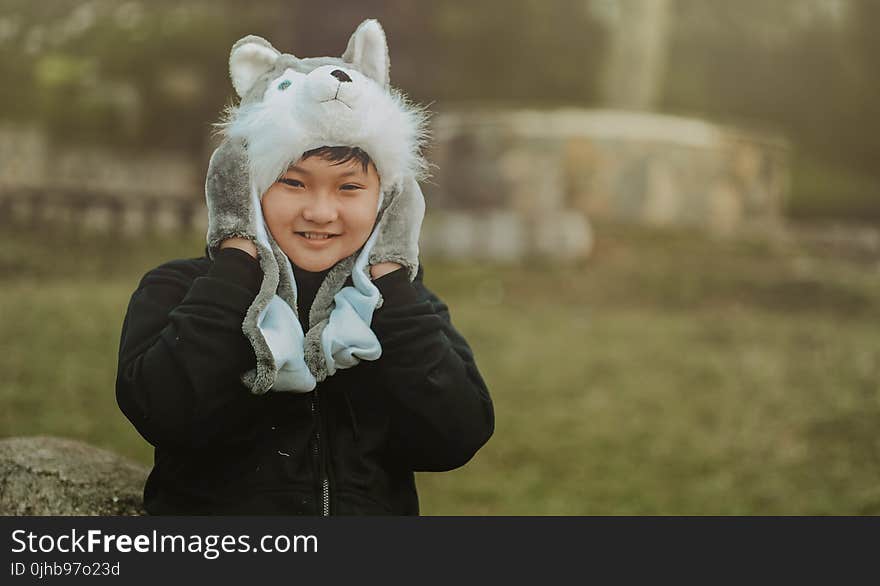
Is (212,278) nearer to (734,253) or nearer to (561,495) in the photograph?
(561,495)

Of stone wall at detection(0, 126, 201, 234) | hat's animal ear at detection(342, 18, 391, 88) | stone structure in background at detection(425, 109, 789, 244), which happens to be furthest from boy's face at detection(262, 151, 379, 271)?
stone structure in background at detection(425, 109, 789, 244)

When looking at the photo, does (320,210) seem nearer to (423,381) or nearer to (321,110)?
(321,110)

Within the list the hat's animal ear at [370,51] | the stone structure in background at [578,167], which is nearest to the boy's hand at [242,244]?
the hat's animal ear at [370,51]

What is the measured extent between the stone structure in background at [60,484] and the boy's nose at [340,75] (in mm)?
1137

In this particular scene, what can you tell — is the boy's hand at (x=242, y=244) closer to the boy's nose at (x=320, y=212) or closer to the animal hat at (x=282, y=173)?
the animal hat at (x=282, y=173)

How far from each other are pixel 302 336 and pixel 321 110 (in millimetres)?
455

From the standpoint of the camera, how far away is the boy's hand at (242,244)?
1.98 meters

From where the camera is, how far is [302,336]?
1.99m

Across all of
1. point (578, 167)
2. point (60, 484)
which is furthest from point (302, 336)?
point (578, 167)

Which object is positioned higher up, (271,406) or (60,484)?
(271,406)

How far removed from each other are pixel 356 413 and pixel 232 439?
26 cm

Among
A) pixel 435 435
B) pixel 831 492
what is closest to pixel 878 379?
pixel 831 492

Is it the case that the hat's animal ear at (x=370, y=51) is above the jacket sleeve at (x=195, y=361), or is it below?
above

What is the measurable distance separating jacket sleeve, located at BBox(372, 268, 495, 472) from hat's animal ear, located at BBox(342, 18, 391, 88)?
1.53 ft
